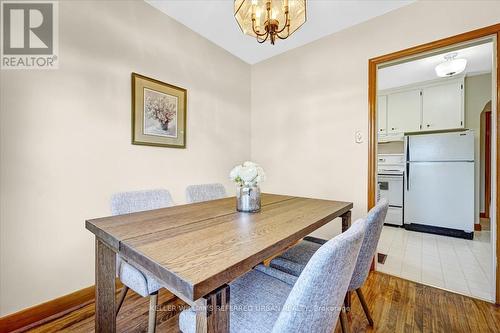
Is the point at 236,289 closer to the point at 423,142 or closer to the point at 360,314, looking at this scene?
the point at 360,314

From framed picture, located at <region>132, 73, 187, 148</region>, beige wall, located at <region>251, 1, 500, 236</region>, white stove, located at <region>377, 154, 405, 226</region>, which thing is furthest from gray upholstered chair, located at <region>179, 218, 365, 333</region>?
white stove, located at <region>377, 154, 405, 226</region>

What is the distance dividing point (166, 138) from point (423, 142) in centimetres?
365

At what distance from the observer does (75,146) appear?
5.11ft

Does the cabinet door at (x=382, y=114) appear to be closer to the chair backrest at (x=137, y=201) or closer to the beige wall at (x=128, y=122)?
the beige wall at (x=128, y=122)

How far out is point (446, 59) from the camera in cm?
281

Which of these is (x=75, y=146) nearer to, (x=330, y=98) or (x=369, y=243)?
(x=369, y=243)

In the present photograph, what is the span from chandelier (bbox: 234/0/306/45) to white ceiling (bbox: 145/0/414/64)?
0.73 metres

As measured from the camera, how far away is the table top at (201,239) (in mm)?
579

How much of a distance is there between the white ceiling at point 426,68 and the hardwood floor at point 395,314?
2343 mm

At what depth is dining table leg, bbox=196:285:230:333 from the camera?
0.59 meters

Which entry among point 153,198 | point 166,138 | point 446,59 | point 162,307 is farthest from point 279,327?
point 446,59

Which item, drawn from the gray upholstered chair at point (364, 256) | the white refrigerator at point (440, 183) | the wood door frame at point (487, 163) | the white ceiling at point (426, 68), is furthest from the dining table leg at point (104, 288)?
the wood door frame at point (487, 163)

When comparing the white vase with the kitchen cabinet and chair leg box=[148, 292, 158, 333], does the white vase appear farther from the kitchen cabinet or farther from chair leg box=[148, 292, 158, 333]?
the kitchen cabinet

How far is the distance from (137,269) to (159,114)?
1405 millimetres
